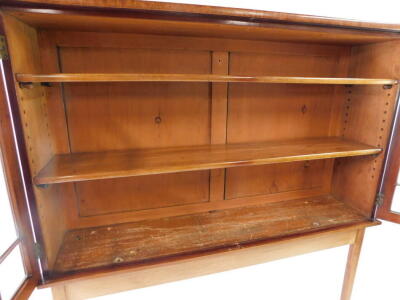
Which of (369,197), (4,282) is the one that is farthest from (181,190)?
(369,197)

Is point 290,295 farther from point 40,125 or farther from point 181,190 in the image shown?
point 40,125

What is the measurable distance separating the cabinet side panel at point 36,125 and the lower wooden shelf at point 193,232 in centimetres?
12

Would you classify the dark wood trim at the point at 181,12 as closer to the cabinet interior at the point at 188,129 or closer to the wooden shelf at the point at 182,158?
the cabinet interior at the point at 188,129

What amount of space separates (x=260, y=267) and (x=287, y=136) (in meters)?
1.01

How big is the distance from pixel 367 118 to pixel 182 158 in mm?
1081

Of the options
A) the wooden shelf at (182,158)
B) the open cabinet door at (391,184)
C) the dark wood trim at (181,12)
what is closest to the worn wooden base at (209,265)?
the open cabinet door at (391,184)

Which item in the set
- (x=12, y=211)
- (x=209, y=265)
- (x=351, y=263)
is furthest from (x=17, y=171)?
(x=351, y=263)

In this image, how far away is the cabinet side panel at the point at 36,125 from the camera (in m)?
0.81

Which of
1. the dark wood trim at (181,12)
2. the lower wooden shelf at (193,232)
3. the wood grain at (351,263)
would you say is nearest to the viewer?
the dark wood trim at (181,12)

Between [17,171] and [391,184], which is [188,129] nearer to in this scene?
[17,171]

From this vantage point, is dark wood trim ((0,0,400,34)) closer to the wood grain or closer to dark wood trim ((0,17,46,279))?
dark wood trim ((0,17,46,279))

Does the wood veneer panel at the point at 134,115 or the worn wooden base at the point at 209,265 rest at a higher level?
the wood veneer panel at the point at 134,115

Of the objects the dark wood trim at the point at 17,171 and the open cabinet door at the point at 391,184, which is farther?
the open cabinet door at the point at 391,184

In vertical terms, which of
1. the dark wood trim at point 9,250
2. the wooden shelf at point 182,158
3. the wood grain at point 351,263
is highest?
the wooden shelf at point 182,158
